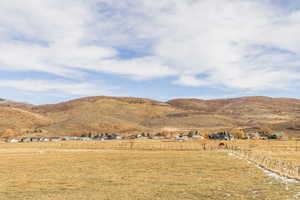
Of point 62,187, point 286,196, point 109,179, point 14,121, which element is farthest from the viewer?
point 14,121

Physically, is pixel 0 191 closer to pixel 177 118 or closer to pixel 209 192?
pixel 209 192

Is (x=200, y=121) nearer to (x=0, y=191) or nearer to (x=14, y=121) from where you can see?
(x=14, y=121)

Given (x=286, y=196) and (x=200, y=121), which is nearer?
(x=286, y=196)

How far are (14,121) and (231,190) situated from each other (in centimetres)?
16740

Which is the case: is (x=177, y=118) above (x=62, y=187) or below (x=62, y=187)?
above

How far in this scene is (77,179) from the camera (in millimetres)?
26484

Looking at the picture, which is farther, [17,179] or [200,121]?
[200,121]

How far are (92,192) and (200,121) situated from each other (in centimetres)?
17037

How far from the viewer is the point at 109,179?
26.1 m

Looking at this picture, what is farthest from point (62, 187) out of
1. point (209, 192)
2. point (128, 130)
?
point (128, 130)

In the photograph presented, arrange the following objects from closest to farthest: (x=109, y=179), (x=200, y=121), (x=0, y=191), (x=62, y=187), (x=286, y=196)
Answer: (x=286, y=196)
(x=0, y=191)
(x=62, y=187)
(x=109, y=179)
(x=200, y=121)

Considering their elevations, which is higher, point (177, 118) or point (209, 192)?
point (177, 118)

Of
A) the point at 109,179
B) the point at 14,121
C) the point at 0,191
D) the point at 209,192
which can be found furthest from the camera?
the point at 14,121

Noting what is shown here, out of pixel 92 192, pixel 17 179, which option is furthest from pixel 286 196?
pixel 17 179
